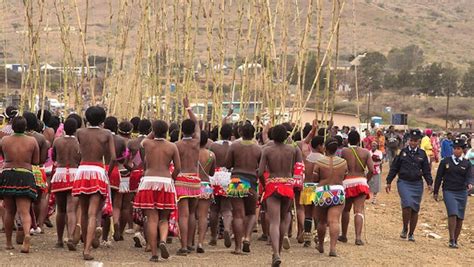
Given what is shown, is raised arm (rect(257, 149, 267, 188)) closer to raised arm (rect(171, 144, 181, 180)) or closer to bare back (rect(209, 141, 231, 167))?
raised arm (rect(171, 144, 181, 180))

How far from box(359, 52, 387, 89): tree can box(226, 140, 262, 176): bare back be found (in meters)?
62.0

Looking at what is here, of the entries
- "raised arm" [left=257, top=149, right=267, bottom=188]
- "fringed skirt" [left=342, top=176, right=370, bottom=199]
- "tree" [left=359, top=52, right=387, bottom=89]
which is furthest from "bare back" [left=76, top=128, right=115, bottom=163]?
"tree" [left=359, top=52, right=387, bottom=89]

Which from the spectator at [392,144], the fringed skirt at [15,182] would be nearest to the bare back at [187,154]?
the fringed skirt at [15,182]

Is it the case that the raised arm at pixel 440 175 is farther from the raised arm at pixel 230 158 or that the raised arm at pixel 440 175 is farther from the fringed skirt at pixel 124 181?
the fringed skirt at pixel 124 181

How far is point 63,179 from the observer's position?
41.2 ft

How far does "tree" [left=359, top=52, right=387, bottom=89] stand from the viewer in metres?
75.8

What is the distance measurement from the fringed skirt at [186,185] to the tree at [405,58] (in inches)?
3018

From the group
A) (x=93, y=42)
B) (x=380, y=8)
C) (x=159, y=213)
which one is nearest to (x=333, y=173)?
(x=159, y=213)

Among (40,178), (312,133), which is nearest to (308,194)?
(312,133)

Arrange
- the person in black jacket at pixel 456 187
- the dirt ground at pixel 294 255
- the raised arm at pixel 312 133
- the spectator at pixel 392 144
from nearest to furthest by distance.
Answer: the dirt ground at pixel 294 255
the raised arm at pixel 312 133
the person in black jacket at pixel 456 187
the spectator at pixel 392 144

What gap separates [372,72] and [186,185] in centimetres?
6531

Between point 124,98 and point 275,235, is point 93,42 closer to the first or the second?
point 124,98

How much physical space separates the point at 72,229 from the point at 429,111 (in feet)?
195

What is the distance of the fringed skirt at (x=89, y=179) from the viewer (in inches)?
465
